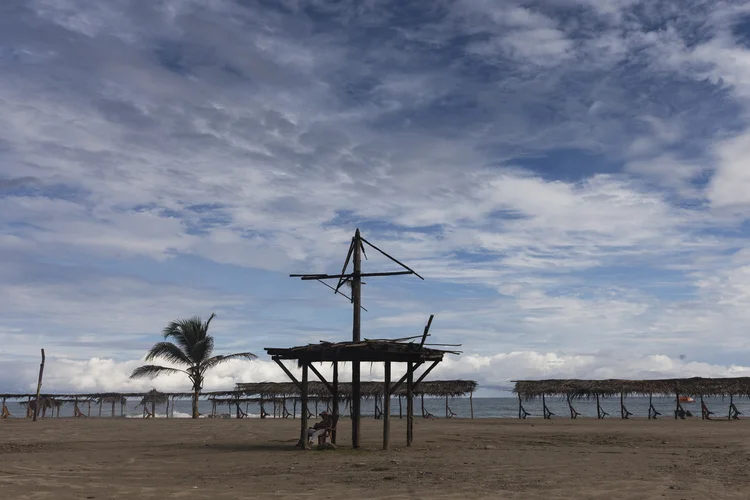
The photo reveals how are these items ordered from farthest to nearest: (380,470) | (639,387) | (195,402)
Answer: (195,402), (639,387), (380,470)

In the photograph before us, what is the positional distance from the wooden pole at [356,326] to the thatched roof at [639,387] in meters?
30.6

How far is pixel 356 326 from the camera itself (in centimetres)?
1914

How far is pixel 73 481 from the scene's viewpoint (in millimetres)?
12625

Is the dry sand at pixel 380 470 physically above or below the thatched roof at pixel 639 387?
below

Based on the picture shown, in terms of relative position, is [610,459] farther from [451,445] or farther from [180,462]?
[180,462]

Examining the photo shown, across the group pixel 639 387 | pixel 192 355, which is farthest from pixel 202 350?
pixel 639 387

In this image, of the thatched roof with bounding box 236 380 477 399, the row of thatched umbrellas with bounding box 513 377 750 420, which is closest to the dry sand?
the row of thatched umbrellas with bounding box 513 377 750 420

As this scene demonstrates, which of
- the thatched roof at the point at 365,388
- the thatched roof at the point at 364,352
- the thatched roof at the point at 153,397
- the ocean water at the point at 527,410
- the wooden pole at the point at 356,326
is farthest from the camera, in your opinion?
the ocean water at the point at 527,410

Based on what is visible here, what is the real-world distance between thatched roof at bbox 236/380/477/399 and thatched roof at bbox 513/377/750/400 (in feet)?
17.0

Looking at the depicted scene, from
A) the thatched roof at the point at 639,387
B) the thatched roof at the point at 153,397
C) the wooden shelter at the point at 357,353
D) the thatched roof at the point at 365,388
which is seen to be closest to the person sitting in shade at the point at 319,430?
the wooden shelter at the point at 357,353

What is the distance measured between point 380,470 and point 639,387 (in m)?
35.4

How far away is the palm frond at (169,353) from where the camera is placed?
152 feet

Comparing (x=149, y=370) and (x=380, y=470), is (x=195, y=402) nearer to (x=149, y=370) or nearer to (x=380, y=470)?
(x=149, y=370)

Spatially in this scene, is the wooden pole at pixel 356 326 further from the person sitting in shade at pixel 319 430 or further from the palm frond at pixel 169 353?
the palm frond at pixel 169 353
